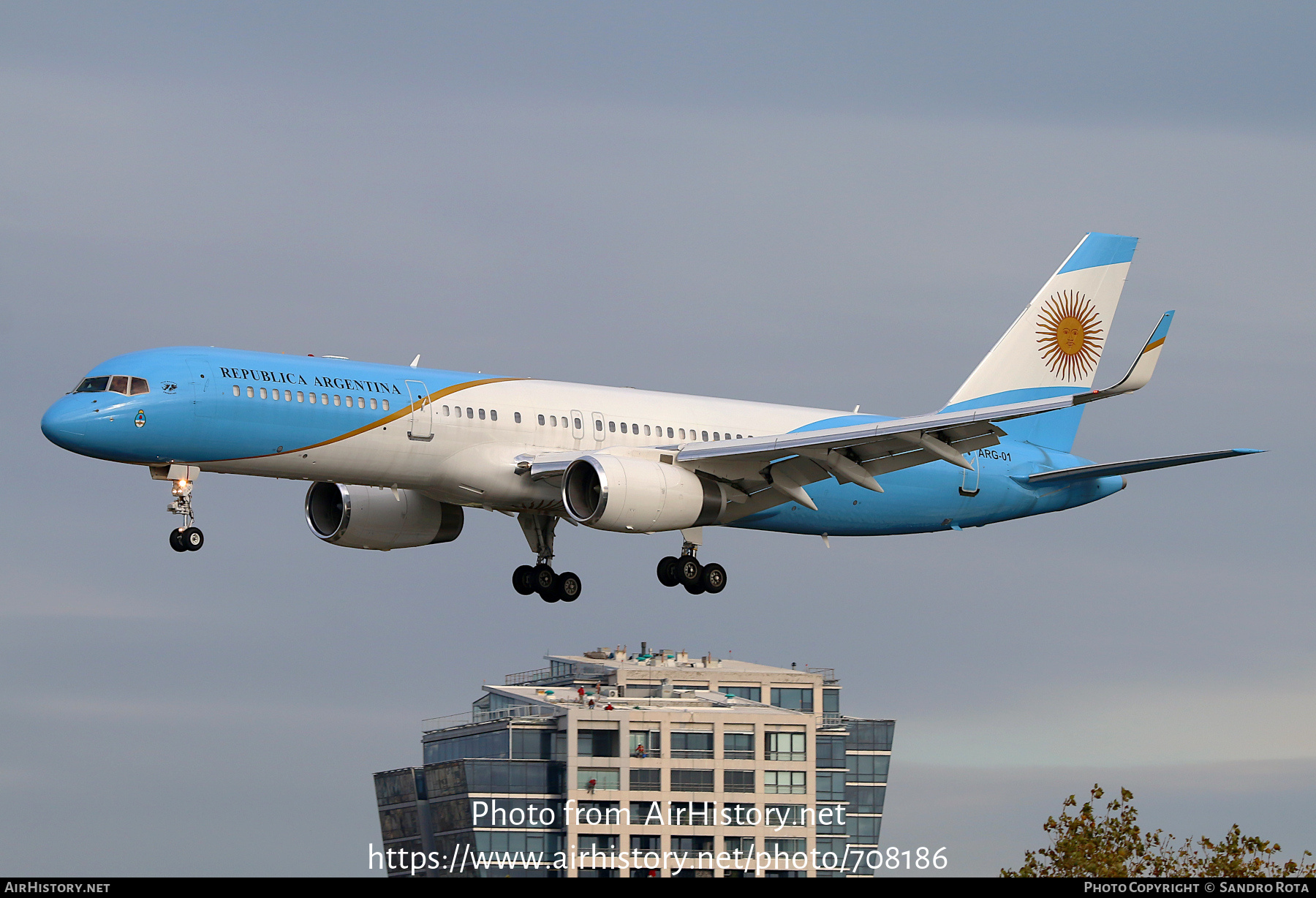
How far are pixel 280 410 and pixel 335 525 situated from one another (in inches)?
366

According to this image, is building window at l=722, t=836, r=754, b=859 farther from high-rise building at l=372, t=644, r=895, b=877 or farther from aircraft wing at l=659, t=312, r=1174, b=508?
aircraft wing at l=659, t=312, r=1174, b=508

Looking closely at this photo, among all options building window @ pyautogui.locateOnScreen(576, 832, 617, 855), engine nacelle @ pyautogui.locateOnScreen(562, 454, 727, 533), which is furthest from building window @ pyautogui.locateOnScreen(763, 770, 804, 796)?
engine nacelle @ pyautogui.locateOnScreen(562, 454, 727, 533)

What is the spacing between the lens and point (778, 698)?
521 feet

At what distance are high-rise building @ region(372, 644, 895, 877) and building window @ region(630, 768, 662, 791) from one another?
0.32 ft

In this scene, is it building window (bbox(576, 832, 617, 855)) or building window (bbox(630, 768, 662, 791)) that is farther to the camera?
building window (bbox(630, 768, 662, 791))

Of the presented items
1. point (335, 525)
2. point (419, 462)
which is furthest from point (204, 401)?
point (335, 525)

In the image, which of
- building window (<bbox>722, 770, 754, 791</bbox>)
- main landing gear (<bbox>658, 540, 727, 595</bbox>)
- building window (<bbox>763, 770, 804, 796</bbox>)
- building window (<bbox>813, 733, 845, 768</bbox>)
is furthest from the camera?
building window (<bbox>813, 733, 845, 768</bbox>)

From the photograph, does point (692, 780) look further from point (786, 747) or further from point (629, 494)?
point (629, 494)

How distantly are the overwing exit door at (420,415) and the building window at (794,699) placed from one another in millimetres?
107263

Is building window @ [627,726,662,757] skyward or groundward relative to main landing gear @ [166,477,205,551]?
skyward

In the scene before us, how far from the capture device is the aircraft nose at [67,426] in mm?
49281

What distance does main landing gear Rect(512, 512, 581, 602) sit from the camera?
60750 millimetres

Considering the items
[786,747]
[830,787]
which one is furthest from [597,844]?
[830,787]
